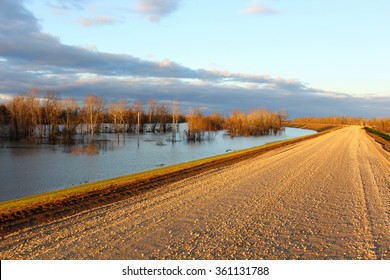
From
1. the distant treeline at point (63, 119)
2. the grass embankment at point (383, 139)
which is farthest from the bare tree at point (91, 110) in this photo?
the grass embankment at point (383, 139)

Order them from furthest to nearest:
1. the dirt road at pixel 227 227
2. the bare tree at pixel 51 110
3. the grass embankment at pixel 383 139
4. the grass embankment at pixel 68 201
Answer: the bare tree at pixel 51 110 → the grass embankment at pixel 383 139 → the grass embankment at pixel 68 201 → the dirt road at pixel 227 227

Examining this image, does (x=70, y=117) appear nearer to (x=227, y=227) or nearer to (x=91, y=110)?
(x=91, y=110)

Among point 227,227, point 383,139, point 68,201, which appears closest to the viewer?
point 227,227

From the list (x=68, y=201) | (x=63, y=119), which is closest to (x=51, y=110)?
(x=63, y=119)

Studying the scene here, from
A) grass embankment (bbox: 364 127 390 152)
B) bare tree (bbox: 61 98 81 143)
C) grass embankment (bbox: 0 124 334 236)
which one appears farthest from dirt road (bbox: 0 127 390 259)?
bare tree (bbox: 61 98 81 143)

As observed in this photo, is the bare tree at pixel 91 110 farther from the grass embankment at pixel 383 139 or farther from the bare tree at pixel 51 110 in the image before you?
the grass embankment at pixel 383 139

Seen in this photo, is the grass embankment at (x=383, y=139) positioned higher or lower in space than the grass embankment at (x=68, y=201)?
lower

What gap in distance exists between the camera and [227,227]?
8.33 m

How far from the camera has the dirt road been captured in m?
6.77

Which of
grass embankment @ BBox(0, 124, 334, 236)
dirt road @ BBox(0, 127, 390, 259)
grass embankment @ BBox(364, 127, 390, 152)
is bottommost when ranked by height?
grass embankment @ BBox(364, 127, 390, 152)

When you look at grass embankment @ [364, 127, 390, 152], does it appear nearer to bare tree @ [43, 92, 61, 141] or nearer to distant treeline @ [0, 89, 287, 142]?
distant treeline @ [0, 89, 287, 142]

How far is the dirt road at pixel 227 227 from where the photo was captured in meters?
6.77

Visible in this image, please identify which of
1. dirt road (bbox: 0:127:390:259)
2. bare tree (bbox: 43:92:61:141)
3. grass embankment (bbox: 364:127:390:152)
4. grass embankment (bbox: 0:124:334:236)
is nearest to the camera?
dirt road (bbox: 0:127:390:259)

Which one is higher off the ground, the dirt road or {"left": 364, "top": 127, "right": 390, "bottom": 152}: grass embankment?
the dirt road
